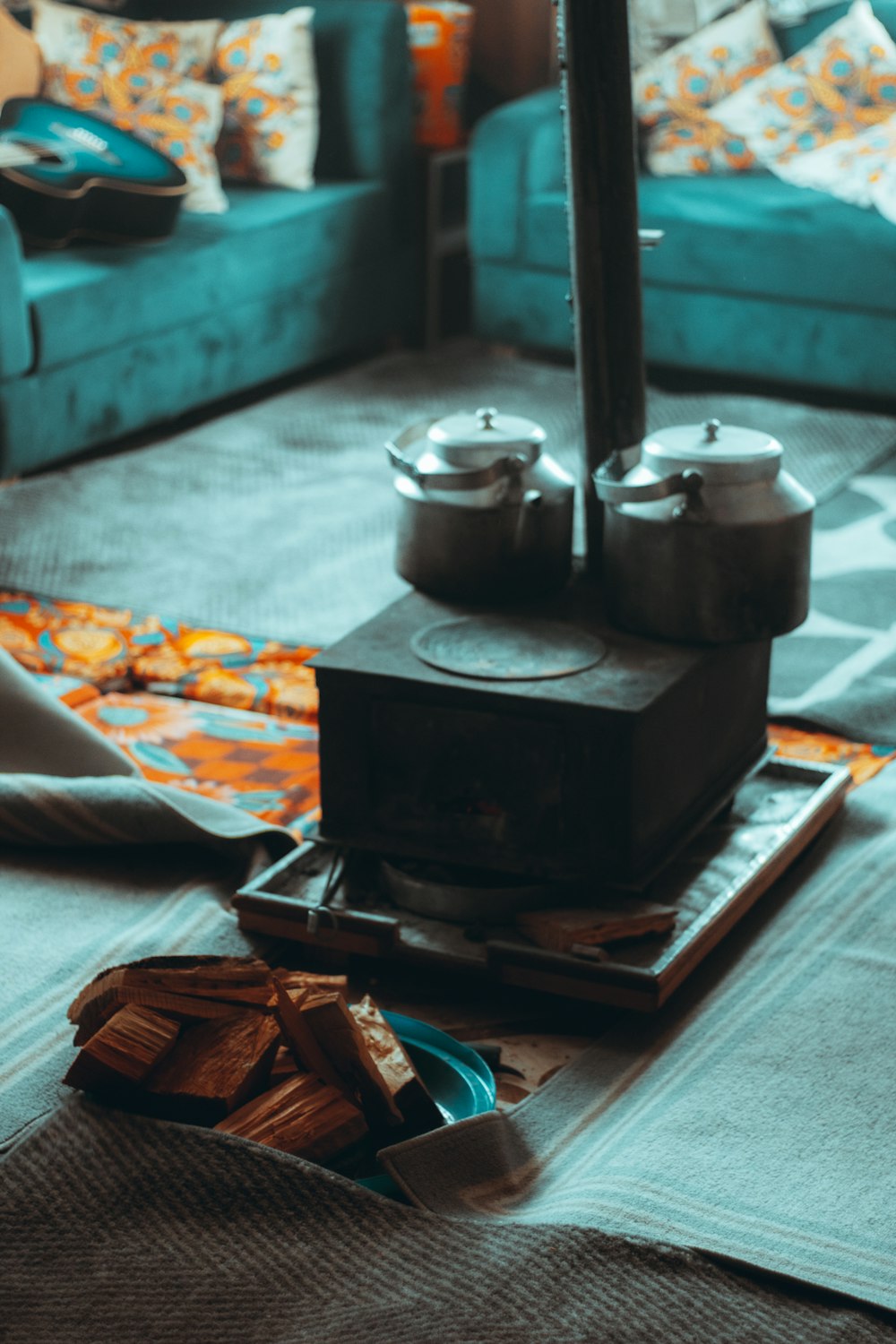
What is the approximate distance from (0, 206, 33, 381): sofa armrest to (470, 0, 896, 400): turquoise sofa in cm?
129

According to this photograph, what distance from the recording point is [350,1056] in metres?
1.36

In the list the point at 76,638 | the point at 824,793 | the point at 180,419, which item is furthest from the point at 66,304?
the point at 824,793

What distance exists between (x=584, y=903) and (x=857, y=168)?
2.56m

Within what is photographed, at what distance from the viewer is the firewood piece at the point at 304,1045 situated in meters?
1.37

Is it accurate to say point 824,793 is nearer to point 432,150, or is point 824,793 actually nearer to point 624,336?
point 624,336

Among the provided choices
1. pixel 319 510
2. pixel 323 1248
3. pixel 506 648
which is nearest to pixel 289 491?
pixel 319 510

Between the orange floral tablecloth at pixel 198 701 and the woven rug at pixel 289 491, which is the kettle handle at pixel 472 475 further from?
the woven rug at pixel 289 491

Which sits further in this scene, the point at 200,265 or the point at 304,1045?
the point at 200,265

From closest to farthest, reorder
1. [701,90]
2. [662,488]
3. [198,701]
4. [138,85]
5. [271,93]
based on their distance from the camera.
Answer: [662,488]
[198,701]
[138,85]
[271,93]
[701,90]

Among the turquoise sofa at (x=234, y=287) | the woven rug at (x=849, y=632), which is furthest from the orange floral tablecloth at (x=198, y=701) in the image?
the turquoise sofa at (x=234, y=287)

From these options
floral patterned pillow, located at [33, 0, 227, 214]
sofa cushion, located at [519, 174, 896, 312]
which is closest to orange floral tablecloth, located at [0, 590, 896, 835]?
floral patterned pillow, located at [33, 0, 227, 214]

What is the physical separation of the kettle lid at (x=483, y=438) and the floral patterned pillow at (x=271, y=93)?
234 centimetres

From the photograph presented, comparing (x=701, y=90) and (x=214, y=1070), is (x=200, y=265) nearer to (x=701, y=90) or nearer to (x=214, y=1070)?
(x=701, y=90)

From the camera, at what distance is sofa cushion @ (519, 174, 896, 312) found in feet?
11.5
